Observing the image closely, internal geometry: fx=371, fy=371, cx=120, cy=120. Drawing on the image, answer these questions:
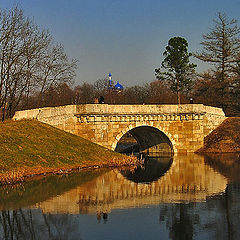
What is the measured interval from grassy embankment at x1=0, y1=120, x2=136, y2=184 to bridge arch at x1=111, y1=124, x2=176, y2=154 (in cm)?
440

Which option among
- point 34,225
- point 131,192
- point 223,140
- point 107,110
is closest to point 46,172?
point 131,192

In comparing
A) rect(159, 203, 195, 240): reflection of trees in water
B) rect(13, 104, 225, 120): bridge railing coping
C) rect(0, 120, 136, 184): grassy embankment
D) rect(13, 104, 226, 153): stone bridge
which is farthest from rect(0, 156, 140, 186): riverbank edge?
rect(159, 203, 195, 240): reflection of trees in water

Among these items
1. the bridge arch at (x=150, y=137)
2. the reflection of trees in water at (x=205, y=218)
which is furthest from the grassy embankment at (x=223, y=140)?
the reflection of trees in water at (x=205, y=218)

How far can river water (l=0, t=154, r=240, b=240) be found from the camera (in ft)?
34.2

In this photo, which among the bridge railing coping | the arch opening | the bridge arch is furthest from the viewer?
the arch opening

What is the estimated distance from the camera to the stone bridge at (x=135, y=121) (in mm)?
29016

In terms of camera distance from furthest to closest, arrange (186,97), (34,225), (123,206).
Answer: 1. (186,97)
2. (123,206)
3. (34,225)

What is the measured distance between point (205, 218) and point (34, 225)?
5.26 metres

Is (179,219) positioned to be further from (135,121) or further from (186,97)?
(186,97)

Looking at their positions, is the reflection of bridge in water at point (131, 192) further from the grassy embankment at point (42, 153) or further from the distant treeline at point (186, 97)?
the distant treeline at point (186, 97)

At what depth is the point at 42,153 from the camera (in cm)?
2242

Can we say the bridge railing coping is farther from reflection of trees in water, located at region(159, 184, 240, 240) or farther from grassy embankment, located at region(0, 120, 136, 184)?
reflection of trees in water, located at region(159, 184, 240, 240)

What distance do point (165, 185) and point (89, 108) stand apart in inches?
512

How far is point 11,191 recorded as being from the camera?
631 inches
